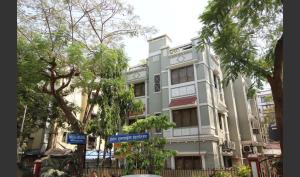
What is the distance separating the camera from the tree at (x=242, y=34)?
24.7 ft

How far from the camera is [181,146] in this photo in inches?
680

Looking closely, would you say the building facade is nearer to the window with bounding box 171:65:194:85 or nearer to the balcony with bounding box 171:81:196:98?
the window with bounding box 171:65:194:85

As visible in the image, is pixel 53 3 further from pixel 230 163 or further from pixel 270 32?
pixel 230 163

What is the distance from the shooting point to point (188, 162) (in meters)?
16.8

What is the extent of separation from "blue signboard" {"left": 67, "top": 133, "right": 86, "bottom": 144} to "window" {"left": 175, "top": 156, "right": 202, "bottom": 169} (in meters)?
7.85

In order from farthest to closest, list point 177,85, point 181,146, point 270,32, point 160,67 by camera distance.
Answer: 1. point 160,67
2. point 177,85
3. point 181,146
4. point 270,32

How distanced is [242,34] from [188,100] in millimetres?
9211

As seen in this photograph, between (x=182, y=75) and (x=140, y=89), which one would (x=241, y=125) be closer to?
(x=182, y=75)

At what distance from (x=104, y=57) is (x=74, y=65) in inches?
65.7

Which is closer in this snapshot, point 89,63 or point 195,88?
point 89,63

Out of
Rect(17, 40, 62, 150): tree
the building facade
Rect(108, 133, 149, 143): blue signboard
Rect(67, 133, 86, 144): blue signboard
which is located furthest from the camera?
the building facade

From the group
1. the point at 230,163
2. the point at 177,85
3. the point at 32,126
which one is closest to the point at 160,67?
the point at 177,85

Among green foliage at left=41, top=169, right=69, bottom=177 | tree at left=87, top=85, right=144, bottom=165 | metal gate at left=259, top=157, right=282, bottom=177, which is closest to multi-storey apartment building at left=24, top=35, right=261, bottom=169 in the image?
tree at left=87, top=85, right=144, bottom=165

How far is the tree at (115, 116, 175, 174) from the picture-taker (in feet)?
38.9
